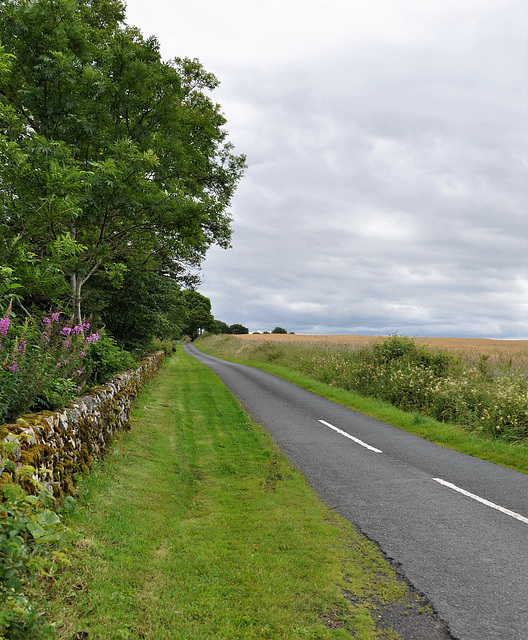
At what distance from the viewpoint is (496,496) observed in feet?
22.2

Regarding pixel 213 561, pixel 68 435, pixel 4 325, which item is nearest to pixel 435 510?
pixel 213 561

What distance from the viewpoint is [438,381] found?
15.0 metres

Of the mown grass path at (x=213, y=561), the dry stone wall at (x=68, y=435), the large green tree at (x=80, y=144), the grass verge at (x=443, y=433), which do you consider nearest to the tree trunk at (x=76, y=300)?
the large green tree at (x=80, y=144)

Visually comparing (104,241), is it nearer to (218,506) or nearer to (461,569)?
(218,506)

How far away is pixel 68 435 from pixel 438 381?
12.9m

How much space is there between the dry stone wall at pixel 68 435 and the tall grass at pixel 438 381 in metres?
9.71

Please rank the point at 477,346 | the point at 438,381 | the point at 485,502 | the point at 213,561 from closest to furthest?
the point at 213,561 < the point at 485,502 < the point at 438,381 < the point at 477,346

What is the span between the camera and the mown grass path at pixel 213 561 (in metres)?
3.59

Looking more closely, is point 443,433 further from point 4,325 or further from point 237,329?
point 237,329

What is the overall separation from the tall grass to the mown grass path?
23.2ft

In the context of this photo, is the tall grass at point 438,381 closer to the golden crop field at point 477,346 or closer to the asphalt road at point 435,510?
the golden crop field at point 477,346

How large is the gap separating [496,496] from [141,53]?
14003mm

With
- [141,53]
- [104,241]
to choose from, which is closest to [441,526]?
[104,241]

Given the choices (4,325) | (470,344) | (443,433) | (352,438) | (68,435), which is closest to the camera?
(4,325)
